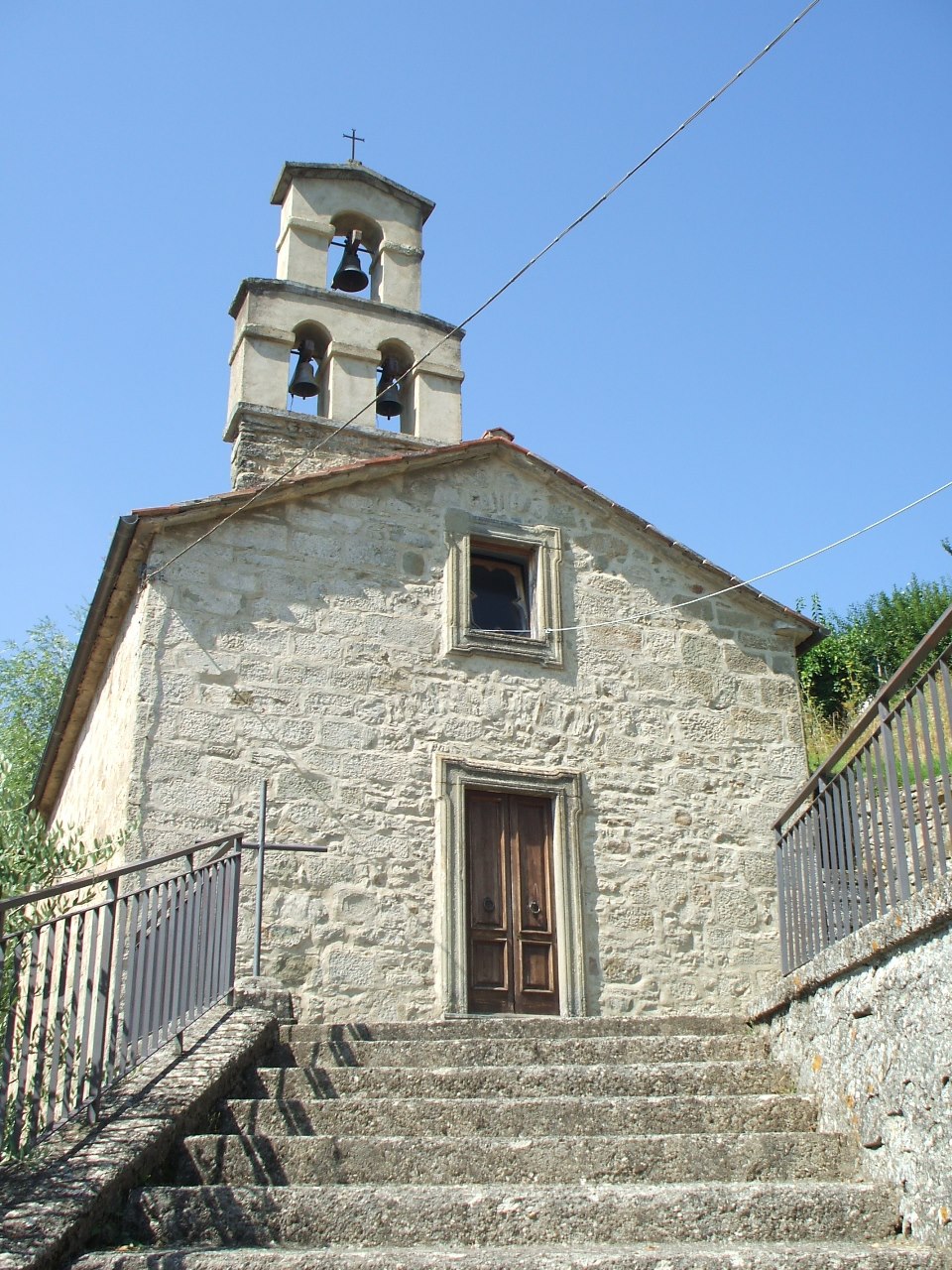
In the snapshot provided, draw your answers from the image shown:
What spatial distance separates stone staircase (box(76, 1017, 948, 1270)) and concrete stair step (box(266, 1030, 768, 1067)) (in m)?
0.01

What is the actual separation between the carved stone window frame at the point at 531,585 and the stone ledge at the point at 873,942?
4.40 metres

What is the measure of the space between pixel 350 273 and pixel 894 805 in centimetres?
1006

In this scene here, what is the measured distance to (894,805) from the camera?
584 centimetres

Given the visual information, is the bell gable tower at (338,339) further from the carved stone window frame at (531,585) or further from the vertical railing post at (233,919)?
the vertical railing post at (233,919)

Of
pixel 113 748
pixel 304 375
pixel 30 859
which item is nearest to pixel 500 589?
pixel 113 748

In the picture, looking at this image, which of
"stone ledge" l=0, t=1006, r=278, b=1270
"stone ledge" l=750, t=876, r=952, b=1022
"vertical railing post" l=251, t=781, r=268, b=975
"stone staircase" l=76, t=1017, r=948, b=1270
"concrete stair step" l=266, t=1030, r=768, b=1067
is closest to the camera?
"stone ledge" l=0, t=1006, r=278, b=1270

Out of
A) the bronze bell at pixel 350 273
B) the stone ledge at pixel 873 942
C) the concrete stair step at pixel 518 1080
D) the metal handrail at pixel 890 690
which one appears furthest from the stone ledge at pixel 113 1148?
the bronze bell at pixel 350 273

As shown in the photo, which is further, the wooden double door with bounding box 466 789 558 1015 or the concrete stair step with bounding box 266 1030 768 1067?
the wooden double door with bounding box 466 789 558 1015

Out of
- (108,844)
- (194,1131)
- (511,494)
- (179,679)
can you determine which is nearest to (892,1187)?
(194,1131)

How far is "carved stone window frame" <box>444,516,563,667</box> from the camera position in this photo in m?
10.9

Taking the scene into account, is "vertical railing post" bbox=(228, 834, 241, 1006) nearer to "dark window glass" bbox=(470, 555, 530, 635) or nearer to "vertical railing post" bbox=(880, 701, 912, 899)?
"vertical railing post" bbox=(880, 701, 912, 899)

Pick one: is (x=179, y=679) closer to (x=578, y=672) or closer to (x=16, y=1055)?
(x=578, y=672)

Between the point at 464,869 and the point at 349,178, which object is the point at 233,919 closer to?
the point at 464,869

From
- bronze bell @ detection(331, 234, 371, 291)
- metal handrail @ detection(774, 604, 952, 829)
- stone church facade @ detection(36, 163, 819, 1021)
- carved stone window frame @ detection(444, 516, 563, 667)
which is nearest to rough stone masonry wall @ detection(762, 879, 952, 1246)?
metal handrail @ detection(774, 604, 952, 829)
